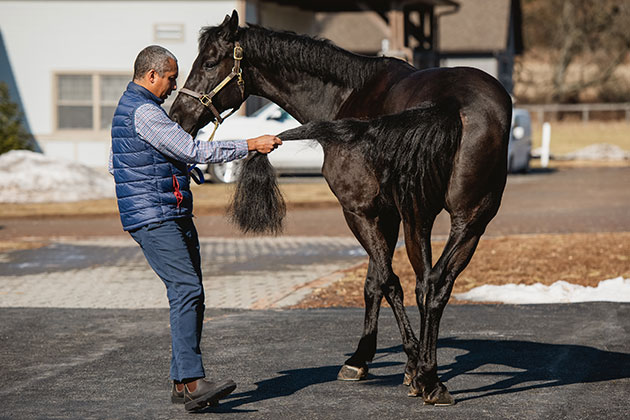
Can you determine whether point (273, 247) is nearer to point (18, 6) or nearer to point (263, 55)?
point (263, 55)

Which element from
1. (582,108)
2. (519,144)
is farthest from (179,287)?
(582,108)

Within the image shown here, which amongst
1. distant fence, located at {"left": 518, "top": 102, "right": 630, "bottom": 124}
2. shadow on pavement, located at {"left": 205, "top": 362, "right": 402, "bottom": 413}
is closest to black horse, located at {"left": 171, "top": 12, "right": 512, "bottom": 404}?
shadow on pavement, located at {"left": 205, "top": 362, "right": 402, "bottom": 413}

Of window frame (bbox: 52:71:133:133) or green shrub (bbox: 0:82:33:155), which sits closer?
green shrub (bbox: 0:82:33:155)

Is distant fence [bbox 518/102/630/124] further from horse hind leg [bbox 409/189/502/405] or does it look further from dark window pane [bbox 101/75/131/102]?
horse hind leg [bbox 409/189/502/405]

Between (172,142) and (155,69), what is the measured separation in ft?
1.55

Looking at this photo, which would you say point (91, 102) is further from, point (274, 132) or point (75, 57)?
point (274, 132)

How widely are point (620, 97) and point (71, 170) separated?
132 ft

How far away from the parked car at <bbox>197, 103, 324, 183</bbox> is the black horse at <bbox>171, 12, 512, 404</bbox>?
15.5 metres

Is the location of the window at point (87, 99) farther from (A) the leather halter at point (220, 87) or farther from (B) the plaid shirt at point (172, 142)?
(B) the plaid shirt at point (172, 142)

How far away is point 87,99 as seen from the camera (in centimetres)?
2631

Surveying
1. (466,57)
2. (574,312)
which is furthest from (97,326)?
(466,57)

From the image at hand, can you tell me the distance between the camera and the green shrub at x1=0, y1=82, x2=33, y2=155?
934 inches

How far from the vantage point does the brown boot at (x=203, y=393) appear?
584 cm

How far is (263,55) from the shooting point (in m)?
7.01
